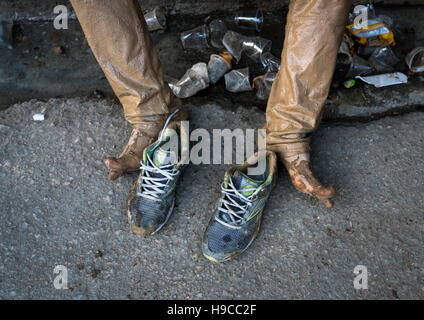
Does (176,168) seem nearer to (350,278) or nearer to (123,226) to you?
(123,226)

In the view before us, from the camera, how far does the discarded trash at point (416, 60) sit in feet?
7.39

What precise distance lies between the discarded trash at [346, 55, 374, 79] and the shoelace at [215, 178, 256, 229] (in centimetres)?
124

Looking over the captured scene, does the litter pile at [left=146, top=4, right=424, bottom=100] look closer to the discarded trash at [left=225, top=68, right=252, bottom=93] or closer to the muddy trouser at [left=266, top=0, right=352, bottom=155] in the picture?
the discarded trash at [left=225, top=68, right=252, bottom=93]

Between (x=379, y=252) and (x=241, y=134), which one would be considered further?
(x=241, y=134)

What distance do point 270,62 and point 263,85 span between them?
23 cm

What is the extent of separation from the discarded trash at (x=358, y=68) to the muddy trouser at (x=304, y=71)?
80cm

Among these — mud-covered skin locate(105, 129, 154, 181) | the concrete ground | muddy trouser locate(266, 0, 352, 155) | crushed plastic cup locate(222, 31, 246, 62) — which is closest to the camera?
muddy trouser locate(266, 0, 352, 155)

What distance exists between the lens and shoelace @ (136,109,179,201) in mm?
1727

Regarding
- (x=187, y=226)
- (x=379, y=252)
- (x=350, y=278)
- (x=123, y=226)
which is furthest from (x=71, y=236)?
(x=379, y=252)

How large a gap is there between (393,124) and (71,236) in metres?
2.03

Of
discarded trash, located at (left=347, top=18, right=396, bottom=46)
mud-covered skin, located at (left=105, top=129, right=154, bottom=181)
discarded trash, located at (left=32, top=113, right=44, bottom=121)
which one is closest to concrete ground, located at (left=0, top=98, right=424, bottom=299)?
discarded trash, located at (left=32, top=113, right=44, bottom=121)

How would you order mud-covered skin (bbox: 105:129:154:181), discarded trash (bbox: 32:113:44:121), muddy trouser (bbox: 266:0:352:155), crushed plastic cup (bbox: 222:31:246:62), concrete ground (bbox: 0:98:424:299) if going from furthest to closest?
crushed plastic cup (bbox: 222:31:246:62)
discarded trash (bbox: 32:113:44:121)
mud-covered skin (bbox: 105:129:154:181)
concrete ground (bbox: 0:98:424:299)
muddy trouser (bbox: 266:0:352:155)

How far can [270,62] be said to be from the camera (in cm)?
234

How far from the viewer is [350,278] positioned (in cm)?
164
